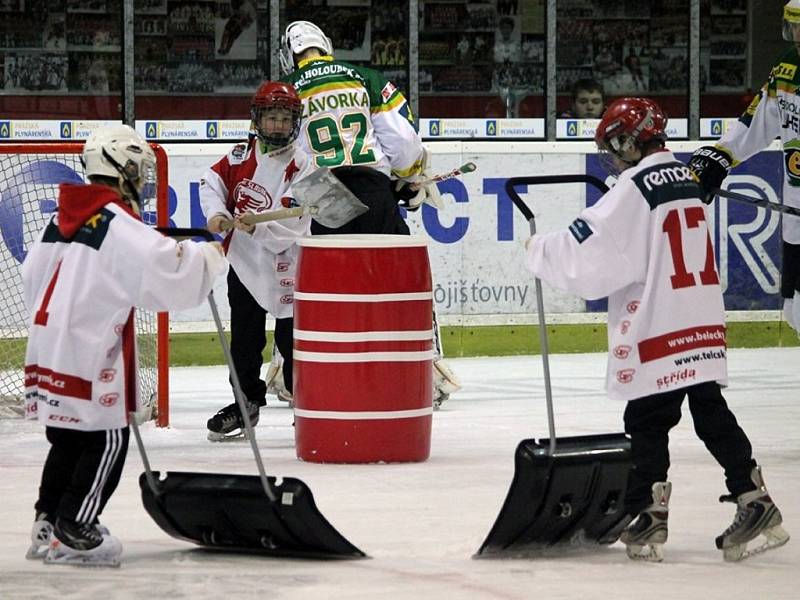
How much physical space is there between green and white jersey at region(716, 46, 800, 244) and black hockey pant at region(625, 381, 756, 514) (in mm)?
2127

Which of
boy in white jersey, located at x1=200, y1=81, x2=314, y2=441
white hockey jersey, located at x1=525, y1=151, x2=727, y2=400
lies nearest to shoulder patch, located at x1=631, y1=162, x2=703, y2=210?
white hockey jersey, located at x1=525, y1=151, x2=727, y2=400

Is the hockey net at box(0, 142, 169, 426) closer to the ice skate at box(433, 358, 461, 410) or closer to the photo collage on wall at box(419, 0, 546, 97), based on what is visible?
the ice skate at box(433, 358, 461, 410)

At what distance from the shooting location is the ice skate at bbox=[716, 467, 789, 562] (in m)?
4.64

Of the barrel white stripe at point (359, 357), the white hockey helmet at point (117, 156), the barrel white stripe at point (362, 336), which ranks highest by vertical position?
the white hockey helmet at point (117, 156)

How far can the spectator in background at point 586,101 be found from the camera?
1143cm

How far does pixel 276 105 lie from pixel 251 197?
410 millimetres

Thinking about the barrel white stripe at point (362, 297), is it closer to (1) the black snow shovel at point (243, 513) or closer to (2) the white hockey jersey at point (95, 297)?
(1) the black snow shovel at point (243, 513)

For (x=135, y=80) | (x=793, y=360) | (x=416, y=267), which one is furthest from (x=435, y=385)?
(x=135, y=80)

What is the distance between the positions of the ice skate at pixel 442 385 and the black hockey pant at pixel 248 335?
44.3 inches

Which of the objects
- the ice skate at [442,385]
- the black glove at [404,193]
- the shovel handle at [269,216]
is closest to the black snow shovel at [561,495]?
the shovel handle at [269,216]

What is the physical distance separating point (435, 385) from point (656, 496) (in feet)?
12.3

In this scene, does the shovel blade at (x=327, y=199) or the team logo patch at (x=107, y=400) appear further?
the shovel blade at (x=327, y=199)

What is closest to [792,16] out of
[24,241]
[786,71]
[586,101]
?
[786,71]

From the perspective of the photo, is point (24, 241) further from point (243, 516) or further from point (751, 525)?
point (751, 525)
